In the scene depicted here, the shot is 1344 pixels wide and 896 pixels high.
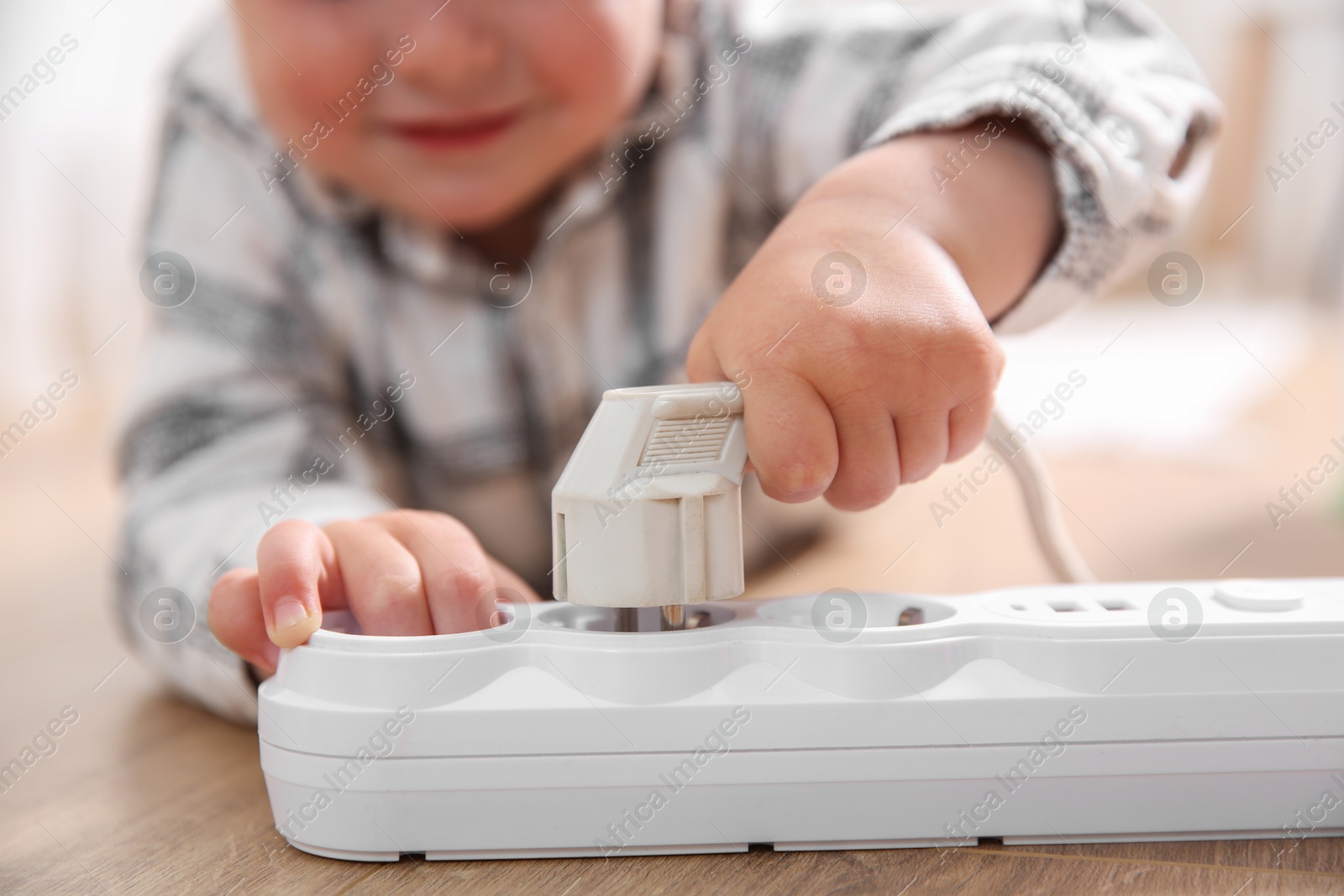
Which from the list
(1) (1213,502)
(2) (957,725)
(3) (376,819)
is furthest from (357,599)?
(1) (1213,502)

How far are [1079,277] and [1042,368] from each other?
3.81ft

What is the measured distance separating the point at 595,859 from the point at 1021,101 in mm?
341

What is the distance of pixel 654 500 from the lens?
0.32 m

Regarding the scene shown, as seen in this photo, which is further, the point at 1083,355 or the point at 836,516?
the point at 1083,355

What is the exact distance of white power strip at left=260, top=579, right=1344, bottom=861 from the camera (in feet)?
1.02

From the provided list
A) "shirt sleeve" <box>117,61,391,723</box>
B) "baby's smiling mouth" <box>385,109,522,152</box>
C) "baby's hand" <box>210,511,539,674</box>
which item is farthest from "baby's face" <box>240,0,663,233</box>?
"baby's hand" <box>210,511,539,674</box>

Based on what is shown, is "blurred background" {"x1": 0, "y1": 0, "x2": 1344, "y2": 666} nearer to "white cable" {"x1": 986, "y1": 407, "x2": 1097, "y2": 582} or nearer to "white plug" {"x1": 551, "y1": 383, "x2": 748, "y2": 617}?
"white cable" {"x1": 986, "y1": 407, "x2": 1097, "y2": 582}

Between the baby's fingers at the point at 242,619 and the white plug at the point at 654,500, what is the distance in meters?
0.13

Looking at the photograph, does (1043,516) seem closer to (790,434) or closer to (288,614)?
(790,434)

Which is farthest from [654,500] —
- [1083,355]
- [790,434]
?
[1083,355]

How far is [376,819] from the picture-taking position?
1.03ft

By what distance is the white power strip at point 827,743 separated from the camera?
1.02ft

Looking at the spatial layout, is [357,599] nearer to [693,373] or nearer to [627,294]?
[693,373]

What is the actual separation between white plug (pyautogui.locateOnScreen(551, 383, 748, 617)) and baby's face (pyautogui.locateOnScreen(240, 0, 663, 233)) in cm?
28
